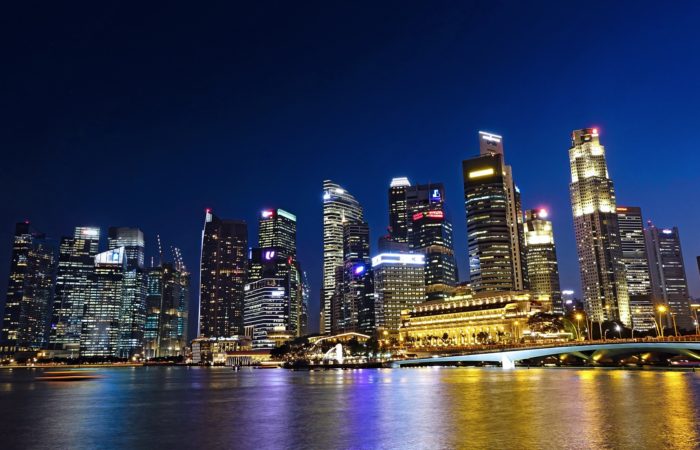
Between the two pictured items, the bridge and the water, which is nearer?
the water

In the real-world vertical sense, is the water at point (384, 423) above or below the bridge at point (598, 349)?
below

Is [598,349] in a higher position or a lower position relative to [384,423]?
higher

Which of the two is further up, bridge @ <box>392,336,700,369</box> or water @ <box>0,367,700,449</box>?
bridge @ <box>392,336,700,369</box>

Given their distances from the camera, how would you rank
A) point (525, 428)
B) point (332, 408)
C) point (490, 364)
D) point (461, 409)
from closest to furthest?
point (525, 428), point (461, 409), point (332, 408), point (490, 364)

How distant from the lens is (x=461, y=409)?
45.2 m

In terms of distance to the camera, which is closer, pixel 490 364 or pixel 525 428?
pixel 525 428

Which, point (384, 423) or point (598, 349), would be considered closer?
point (384, 423)

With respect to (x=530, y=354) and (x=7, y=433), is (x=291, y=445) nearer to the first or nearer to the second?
(x=7, y=433)

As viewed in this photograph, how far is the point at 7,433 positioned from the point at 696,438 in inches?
1623

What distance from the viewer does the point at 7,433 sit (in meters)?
38.0

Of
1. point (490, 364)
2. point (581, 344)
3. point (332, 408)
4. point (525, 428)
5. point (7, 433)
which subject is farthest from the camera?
point (490, 364)

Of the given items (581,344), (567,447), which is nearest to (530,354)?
(581,344)

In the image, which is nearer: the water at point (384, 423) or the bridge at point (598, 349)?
the water at point (384, 423)

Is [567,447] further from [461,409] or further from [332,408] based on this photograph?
[332,408]
